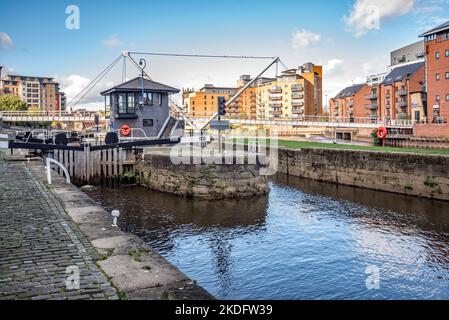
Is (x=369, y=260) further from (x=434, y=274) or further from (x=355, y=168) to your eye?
(x=355, y=168)

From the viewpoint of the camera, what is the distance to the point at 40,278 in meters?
6.67

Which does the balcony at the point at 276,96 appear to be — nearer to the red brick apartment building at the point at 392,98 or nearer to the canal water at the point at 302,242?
the red brick apartment building at the point at 392,98

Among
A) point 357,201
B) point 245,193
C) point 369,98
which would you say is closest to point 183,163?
point 245,193

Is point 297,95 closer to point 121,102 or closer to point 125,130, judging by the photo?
point 121,102

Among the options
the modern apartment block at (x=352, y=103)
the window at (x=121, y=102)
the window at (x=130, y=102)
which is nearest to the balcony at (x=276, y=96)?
the modern apartment block at (x=352, y=103)

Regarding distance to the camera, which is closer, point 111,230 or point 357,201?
point 111,230

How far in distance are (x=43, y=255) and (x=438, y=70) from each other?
59.6 meters

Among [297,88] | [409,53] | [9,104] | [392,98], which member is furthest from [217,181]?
[409,53]

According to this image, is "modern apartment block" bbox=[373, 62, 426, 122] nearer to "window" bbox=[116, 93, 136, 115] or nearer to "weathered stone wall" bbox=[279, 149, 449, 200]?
"weathered stone wall" bbox=[279, 149, 449, 200]

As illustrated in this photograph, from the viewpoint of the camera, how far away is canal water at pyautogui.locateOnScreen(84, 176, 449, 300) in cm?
1077

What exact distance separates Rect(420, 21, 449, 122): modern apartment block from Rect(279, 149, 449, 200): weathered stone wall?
28.2 metres

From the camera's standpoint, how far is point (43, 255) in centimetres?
790

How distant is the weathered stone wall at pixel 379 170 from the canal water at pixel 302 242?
1.15 metres
